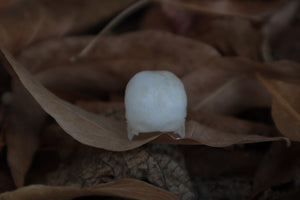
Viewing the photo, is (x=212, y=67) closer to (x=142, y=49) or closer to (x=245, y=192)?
(x=142, y=49)

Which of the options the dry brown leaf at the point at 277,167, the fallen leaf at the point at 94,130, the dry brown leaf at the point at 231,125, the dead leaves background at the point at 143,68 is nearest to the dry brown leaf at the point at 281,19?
the dead leaves background at the point at 143,68

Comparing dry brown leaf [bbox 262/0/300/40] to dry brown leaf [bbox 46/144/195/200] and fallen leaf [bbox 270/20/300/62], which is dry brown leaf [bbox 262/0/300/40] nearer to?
fallen leaf [bbox 270/20/300/62]

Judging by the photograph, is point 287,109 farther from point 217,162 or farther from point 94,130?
point 94,130

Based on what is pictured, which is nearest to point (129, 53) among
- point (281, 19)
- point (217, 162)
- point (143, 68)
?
point (143, 68)

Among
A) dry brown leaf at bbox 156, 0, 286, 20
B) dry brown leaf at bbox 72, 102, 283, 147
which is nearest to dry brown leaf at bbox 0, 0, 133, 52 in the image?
dry brown leaf at bbox 156, 0, 286, 20

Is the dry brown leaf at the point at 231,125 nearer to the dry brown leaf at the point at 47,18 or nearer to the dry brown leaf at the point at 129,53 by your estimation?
the dry brown leaf at the point at 129,53
